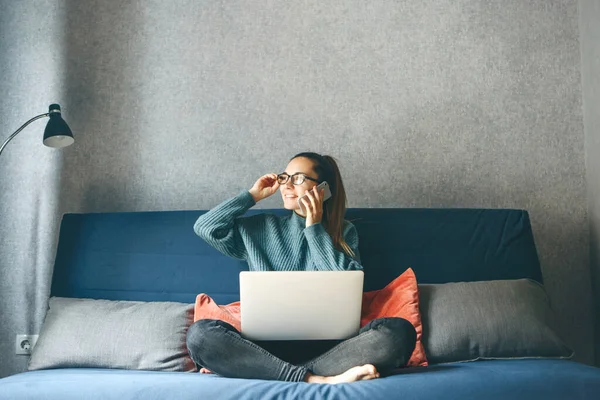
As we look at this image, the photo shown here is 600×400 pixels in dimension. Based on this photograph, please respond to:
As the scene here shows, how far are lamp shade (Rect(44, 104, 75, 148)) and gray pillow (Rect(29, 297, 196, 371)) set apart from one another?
Result: 68cm

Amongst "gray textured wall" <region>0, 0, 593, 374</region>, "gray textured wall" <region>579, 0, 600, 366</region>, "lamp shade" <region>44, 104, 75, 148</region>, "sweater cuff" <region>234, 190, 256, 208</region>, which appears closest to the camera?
"sweater cuff" <region>234, 190, 256, 208</region>

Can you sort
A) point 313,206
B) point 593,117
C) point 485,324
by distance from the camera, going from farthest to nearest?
point 593,117 < point 313,206 < point 485,324

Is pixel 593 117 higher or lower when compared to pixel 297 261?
higher

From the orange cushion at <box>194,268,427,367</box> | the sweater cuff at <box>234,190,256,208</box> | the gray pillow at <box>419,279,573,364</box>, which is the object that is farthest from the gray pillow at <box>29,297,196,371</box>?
the gray pillow at <box>419,279,573,364</box>

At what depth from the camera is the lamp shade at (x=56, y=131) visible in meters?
2.65

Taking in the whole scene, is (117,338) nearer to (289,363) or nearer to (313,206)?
(289,363)

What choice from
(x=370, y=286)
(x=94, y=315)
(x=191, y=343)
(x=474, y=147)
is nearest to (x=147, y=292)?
(x=94, y=315)

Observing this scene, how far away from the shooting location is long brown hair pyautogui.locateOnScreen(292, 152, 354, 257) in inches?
98.7

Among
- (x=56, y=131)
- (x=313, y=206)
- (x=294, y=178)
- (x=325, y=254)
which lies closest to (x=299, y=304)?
(x=325, y=254)

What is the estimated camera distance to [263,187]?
8.45ft

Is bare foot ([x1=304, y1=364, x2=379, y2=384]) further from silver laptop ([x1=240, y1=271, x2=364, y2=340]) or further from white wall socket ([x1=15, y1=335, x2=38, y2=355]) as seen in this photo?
white wall socket ([x1=15, y1=335, x2=38, y2=355])

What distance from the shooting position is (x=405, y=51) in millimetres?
3051

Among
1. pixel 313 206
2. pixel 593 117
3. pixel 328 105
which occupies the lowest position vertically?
pixel 313 206

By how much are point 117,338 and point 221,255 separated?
50 centimetres
